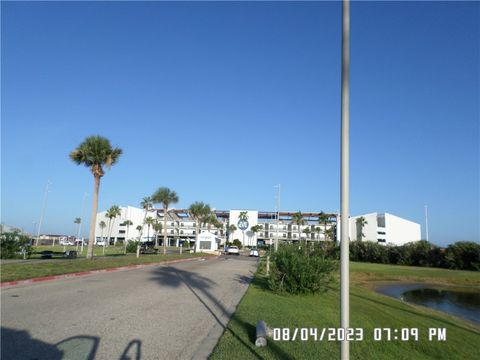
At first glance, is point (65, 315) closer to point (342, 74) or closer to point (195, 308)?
point (195, 308)

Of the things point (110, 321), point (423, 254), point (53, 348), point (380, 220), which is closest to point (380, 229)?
point (380, 220)

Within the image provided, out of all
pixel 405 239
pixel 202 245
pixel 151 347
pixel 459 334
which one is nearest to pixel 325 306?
pixel 459 334

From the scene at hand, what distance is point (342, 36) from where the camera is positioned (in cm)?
546

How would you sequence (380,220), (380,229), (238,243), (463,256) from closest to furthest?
(463,256), (380,229), (380,220), (238,243)

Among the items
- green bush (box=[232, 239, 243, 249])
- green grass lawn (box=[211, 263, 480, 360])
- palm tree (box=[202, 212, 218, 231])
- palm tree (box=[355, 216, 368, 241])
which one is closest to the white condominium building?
palm tree (box=[355, 216, 368, 241])

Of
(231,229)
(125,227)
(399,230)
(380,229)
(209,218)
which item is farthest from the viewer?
(125,227)

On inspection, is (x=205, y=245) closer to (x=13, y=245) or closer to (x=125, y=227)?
(x=13, y=245)

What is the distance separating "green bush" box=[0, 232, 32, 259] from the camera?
37.6 m

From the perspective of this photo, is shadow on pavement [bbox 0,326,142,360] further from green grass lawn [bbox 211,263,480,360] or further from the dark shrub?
the dark shrub

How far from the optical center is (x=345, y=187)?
16.3ft

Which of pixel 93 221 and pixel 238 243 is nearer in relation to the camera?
pixel 93 221

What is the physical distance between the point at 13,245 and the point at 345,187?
40.2 m

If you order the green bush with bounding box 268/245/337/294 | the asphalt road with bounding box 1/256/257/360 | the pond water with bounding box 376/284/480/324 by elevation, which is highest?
the green bush with bounding box 268/245/337/294
